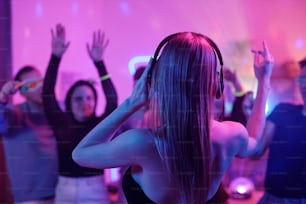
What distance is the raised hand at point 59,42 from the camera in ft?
2.90

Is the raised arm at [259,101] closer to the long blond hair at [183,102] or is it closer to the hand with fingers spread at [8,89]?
the long blond hair at [183,102]

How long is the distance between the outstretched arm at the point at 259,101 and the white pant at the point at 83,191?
380 millimetres

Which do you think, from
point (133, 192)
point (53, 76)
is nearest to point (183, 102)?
point (133, 192)

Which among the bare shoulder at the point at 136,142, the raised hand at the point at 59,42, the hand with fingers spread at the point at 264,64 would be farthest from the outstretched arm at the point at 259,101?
the raised hand at the point at 59,42

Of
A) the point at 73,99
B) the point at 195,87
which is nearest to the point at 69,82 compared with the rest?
the point at 73,99

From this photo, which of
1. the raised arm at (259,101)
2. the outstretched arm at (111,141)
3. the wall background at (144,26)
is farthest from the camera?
the wall background at (144,26)

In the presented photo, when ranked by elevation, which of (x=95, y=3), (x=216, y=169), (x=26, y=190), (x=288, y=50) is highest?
(x=95, y=3)

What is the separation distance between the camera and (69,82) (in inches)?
36.2

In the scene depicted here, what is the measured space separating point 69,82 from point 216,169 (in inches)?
17.3

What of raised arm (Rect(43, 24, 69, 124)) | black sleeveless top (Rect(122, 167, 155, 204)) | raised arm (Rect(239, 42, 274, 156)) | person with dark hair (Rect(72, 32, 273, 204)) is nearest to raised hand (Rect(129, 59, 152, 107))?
person with dark hair (Rect(72, 32, 273, 204))

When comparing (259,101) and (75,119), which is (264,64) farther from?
(75,119)

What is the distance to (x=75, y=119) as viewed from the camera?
91 cm

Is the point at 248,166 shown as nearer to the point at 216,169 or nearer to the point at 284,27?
the point at 216,169

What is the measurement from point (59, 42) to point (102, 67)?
0.40ft
